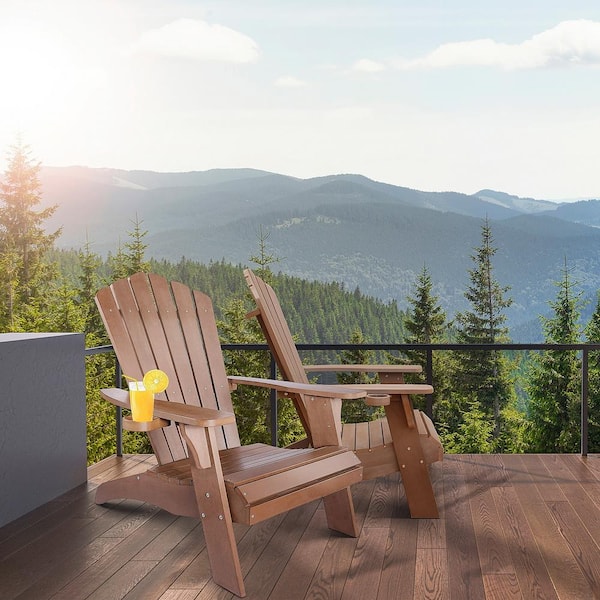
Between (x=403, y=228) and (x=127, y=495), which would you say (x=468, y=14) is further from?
(x=127, y=495)

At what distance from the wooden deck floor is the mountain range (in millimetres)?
34489

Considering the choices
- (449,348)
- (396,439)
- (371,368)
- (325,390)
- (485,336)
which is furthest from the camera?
(485,336)

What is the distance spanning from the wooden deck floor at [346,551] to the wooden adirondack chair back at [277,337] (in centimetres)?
58

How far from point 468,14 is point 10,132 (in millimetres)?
21527

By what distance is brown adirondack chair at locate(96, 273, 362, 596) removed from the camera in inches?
103

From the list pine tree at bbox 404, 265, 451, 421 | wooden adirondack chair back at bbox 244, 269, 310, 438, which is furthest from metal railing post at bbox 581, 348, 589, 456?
pine tree at bbox 404, 265, 451, 421

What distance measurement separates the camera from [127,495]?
3.29 metres

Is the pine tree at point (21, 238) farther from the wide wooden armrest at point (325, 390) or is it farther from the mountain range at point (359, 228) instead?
the wide wooden armrest at point (325, 390)

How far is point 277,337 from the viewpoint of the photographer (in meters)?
3.76

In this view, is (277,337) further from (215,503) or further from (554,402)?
(554,402)

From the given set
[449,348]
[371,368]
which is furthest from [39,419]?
[449,348]

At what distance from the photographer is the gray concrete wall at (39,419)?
11.4 feet

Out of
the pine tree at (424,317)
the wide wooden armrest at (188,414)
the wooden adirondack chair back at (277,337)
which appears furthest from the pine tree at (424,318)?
the wide wooden armrest at (188,414)

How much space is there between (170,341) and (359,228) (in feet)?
137
